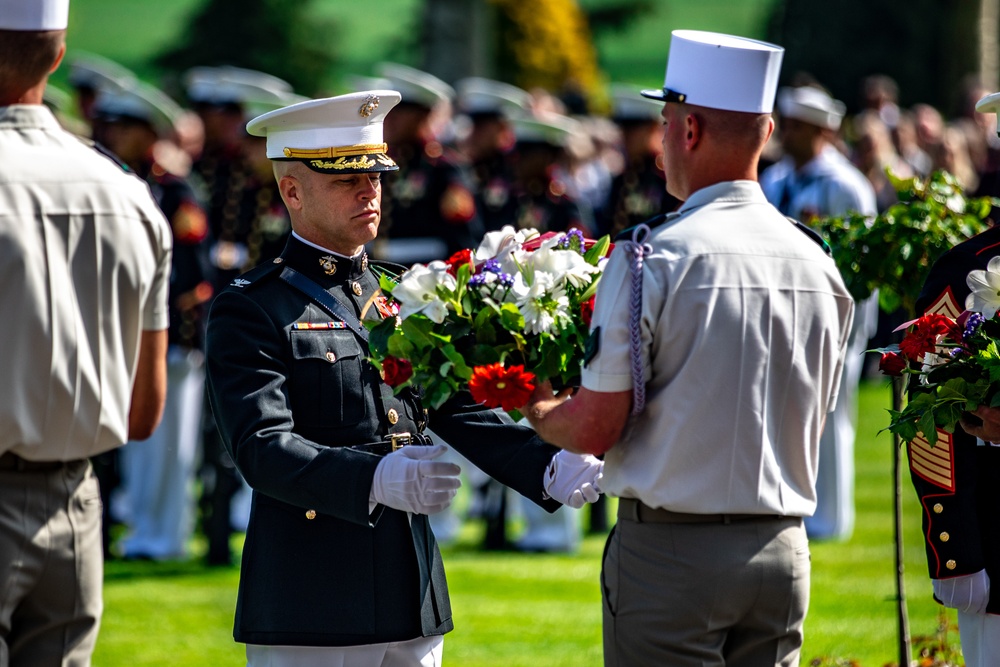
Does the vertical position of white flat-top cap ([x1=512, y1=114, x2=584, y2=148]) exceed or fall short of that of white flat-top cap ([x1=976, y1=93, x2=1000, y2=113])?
it falls short

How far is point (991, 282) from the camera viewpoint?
13.1 feet

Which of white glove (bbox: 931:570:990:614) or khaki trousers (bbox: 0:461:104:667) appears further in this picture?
white glove (bbox: 931:570:990:614)

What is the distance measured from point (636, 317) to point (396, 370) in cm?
62

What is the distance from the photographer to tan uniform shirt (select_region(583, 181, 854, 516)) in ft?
11.6

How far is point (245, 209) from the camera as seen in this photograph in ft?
31.7

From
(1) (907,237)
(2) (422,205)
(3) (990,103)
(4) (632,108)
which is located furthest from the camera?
(4) (632,108)

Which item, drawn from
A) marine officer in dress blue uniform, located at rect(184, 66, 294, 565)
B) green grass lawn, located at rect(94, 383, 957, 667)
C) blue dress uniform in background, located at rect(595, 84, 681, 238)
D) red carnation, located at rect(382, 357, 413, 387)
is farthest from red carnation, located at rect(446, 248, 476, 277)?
blue dress uniform in background, located at rect(595, 84, 681, 238)

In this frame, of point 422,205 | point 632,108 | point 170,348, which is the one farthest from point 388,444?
point 632,108

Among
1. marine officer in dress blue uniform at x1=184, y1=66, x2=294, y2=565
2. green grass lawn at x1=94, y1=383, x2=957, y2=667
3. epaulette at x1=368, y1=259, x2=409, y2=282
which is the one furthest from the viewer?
marine officer in dress blue uniform at x1=184, y1=66, x2=294, y2=565

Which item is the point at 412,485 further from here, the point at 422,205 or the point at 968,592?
the point at 422,205

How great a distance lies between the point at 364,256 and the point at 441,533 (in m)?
5.27

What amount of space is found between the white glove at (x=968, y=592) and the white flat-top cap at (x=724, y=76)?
53.6 inches

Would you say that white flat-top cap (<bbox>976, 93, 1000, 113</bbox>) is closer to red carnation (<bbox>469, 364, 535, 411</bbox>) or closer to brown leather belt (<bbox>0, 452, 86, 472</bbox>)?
red carnation (<bbox>469, 364, 535, 411</bbox>)

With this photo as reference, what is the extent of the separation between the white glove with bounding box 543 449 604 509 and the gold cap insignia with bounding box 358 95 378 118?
1068 mm
